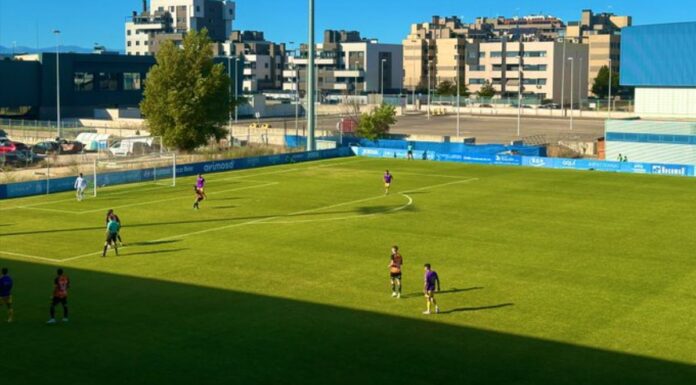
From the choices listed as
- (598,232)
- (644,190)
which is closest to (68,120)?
(644,190)

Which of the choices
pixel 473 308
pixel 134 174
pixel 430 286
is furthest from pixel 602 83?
pixel 430 286

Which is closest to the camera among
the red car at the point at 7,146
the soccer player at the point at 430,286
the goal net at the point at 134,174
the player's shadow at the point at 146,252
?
the soccer player at the point at 430,286

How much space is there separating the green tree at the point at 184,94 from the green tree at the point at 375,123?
1919 centimetres

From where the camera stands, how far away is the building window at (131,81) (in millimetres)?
132625

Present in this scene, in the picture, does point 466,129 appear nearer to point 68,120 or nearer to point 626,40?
point 626,40

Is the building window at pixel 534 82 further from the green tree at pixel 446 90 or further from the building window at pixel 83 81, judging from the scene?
the building window at pixel 83 81

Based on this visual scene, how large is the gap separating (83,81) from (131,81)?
9014 mm

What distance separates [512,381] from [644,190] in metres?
42.8

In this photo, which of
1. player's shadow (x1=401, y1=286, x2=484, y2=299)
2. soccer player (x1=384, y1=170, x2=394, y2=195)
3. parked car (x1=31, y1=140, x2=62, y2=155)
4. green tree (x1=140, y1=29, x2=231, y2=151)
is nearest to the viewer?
player's shadow (x1=401, y1=286, x2=484, y2=299)

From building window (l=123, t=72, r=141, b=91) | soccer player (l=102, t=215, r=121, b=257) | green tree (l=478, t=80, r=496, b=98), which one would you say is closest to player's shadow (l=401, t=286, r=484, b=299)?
soccer player (l=102, t=215, r=121, b=257)

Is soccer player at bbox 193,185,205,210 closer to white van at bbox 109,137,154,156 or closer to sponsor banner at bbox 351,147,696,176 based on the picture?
white van at bbox 109,137,154,156

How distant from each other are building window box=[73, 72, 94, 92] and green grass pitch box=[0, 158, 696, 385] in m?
74.6

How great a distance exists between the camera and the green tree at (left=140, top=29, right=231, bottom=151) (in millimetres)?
77500

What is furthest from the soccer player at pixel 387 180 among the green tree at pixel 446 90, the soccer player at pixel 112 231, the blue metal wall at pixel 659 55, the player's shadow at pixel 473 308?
the green tree at pixel 446 90
